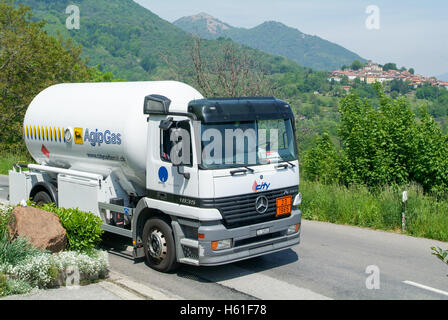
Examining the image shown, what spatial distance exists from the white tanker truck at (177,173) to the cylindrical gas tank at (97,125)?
0.07 ft

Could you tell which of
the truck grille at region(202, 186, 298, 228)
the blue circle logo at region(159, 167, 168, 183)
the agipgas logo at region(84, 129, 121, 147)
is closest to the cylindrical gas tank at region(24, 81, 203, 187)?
the agipgas logo at region(84, 129, 121, 147)

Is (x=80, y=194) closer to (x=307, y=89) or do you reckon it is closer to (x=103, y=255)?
(x=103, y=255)

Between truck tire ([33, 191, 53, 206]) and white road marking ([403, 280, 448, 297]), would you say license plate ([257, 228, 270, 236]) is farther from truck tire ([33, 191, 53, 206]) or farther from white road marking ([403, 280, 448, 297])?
truck tire ([33, 191, 53, 206])

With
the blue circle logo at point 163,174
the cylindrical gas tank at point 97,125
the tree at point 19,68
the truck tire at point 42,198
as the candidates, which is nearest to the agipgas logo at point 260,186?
the blue circle logo at point 163,174

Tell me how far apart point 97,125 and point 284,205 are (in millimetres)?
3934

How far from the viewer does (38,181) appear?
11938 mm

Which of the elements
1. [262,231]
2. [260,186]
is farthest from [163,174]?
[262,231]

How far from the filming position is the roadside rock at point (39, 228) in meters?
8.27

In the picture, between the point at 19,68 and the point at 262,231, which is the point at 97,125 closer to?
the point at 262,231

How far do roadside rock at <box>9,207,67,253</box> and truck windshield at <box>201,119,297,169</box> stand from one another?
272 centimetres

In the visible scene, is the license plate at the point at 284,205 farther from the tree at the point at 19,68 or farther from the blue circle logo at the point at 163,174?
the tree at the point at 19,68

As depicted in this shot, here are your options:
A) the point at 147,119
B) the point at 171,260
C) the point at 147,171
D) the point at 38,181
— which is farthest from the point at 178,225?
the point at 38,181

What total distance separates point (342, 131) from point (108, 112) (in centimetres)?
1112

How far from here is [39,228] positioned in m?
8.48
